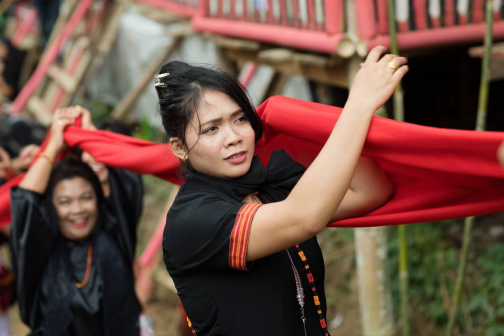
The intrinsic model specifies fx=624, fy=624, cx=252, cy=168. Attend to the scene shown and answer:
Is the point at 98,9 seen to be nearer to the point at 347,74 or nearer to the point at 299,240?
the point at 347,74

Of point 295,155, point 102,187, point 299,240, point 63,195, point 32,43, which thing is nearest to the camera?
point 299,240

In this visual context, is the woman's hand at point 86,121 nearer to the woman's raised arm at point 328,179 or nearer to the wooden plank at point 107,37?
the woman's raised arm at point 328,179

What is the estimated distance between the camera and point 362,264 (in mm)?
3492

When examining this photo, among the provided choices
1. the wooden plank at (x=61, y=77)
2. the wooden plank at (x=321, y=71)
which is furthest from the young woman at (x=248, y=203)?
the wooden plank at (x=61, y=77)

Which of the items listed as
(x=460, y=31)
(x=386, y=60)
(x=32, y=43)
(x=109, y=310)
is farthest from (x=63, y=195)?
(x=32, y=43)

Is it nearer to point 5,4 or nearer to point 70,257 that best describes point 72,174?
point 70,257

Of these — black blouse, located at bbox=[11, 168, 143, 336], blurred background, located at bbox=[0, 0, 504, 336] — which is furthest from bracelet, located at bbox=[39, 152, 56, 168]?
blurred background, located at bbox=[0, 0, 504, 336]

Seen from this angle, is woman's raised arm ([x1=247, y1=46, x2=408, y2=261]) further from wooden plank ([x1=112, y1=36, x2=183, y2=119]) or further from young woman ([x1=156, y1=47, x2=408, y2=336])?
wooden plank ([x1=112, y1=36, x2=183, y2=119])

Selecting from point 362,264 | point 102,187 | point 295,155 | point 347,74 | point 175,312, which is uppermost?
point 347,74

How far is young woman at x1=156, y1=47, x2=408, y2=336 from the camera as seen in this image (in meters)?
1.43

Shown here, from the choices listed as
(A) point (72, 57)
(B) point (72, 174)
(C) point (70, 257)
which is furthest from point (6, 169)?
(A) point (72, 57)

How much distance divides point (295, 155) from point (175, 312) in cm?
344

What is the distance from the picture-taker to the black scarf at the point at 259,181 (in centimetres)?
165

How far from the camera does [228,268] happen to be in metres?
1.59
